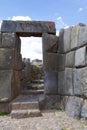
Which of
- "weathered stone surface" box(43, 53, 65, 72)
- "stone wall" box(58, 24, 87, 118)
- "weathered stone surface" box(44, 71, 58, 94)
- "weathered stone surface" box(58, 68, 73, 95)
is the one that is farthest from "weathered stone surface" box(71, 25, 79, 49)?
"weathered stone surface" box(44, 71, 58, 94)

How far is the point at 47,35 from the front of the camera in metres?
7.13

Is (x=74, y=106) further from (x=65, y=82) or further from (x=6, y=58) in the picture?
(x=6, y=58)

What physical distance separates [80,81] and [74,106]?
0.71m

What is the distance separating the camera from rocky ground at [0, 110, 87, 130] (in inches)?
188

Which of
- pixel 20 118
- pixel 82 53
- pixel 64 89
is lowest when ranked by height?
pixel 20 118

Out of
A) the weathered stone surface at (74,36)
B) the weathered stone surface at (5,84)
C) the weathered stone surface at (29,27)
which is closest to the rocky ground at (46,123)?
the weathered stone surface at (5,84)

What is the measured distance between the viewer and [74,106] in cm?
573

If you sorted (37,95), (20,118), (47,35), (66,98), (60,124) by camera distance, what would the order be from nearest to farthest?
(60,124), (20,118), (66,98), (47,35), (37,95)

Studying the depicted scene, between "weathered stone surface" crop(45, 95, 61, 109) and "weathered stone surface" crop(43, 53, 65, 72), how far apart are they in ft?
2.75

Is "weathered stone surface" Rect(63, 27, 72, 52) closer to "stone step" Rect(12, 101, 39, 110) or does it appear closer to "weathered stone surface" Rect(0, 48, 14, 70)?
"weathered stone surface" Rect(0, 48, 14, 70)

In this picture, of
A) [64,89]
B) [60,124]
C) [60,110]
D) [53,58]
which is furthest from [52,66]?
[60,124]

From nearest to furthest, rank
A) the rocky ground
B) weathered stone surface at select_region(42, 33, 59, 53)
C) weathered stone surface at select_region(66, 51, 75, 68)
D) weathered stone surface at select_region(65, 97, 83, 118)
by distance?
the rocky ground
weathered stone surface at select_region(65, 97, 83, 118)
weathered stone surface at select_region(66, 51, 75, 68)
weathered stone surface at select_region(42, 33, 59, 53)

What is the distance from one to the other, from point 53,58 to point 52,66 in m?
0.25

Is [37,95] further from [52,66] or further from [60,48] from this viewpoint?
[60,48]
